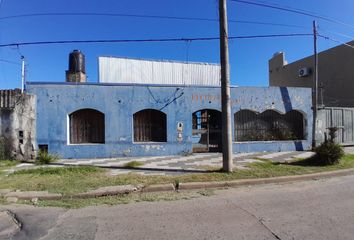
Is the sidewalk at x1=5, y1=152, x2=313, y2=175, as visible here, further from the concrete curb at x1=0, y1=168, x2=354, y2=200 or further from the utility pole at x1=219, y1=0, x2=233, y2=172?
the concrete curb at x1=0, y1=168, x2=354, y2=200

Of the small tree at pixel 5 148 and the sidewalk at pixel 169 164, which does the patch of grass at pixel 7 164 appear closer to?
the sidewalk at pixel 169 164

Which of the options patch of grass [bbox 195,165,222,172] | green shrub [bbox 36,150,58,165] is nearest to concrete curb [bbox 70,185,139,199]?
patch of grass [bbox 195,165,222,172]

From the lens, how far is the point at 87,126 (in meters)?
14.0

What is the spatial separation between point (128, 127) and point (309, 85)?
50.9 feet

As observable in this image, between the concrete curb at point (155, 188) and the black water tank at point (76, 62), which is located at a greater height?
the black water tank at point (76, 62)

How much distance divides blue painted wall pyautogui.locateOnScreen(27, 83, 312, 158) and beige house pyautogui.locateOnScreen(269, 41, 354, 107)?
6.87 metres

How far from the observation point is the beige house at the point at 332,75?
20.1m

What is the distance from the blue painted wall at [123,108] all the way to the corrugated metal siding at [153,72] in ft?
8.24

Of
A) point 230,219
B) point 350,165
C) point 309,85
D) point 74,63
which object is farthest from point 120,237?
point 309,85

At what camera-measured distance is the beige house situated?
20.1m

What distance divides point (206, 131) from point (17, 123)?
8.23 meters

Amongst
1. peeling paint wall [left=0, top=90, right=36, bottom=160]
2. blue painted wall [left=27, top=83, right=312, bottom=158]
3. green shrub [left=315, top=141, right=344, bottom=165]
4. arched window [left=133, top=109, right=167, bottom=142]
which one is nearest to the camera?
green shrub [left=315, top=141, right=344, bottom=165]

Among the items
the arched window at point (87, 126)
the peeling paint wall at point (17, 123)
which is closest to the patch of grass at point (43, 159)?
the peeling paint wall at point (17, 123)

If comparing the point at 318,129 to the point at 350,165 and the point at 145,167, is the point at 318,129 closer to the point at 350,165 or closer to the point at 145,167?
the point at 350,165
